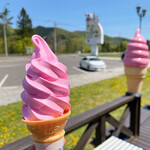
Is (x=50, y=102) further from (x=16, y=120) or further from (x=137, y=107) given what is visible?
(x=137, y=107)

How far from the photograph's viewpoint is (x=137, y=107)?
103 inches

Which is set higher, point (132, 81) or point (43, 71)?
point (43, 71)

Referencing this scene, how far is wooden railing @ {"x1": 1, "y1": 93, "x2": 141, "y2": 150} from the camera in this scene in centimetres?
124

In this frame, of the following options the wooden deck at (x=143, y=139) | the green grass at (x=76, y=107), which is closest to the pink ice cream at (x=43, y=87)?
the green grass at (x=76, y=107)

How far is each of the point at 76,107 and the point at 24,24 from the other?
11.1 ft

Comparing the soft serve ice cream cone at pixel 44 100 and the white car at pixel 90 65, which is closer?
the soft serve ice cream cone at pixel 44 100

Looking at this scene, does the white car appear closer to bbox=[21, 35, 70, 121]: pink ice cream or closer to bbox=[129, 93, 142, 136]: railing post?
bbox=[129, 93, 142, 136]: railing post

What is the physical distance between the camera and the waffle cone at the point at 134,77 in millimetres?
2457

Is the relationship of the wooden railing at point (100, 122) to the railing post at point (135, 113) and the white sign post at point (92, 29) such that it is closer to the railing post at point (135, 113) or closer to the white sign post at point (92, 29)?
the railing post at point (135, 113)

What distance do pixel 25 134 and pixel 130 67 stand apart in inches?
76.7

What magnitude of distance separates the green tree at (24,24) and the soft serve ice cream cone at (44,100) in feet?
1.08

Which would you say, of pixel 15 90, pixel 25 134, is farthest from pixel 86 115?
pixel 15 90

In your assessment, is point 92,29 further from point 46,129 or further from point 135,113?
point 46,129

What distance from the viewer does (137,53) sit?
242 centimetres
